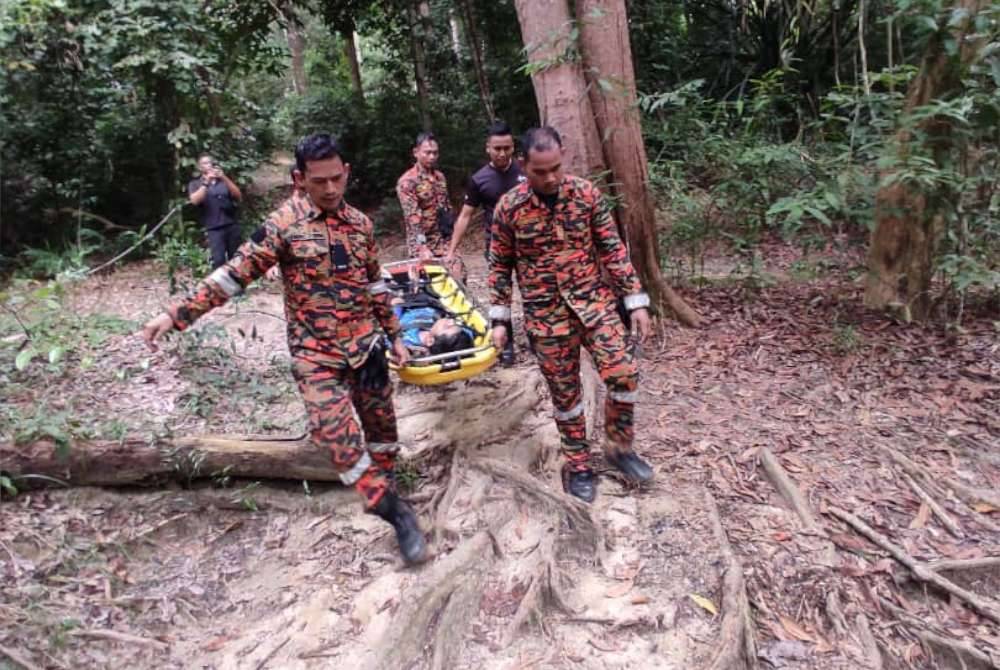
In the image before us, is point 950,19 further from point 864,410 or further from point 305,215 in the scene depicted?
point 305,215

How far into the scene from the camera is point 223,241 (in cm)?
781

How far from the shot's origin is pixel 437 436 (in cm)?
434

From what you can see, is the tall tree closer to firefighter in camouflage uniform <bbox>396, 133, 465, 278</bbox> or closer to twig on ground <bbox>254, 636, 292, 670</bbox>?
firefighter in camouflage uniform <bbox>396, 133, 465, 278</bbox>

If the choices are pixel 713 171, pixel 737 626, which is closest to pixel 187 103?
pixel 713 171

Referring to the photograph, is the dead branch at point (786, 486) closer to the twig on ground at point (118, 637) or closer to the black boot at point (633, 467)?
the black boot at point (633, 467)

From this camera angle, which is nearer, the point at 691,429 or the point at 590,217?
the point at 590,217

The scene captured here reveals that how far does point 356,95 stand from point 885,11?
1072cm

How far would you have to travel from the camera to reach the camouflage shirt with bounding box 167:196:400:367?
9.85 feet

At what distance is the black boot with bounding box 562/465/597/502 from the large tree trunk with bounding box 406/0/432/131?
10.4 meters

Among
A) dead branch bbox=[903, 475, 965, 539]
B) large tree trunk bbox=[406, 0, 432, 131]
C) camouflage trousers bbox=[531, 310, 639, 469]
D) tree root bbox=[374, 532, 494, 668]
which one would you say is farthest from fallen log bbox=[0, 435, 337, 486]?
large tree trunk bbox=[406, 0, 432, 131]

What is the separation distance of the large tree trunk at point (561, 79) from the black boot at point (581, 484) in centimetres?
246

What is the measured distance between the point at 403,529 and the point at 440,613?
1.62 feet

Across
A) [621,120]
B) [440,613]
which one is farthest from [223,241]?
[440,613]

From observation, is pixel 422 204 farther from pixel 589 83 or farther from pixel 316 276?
pixel 316 276
